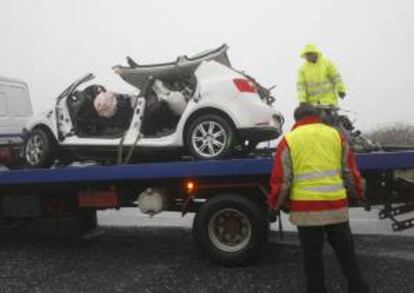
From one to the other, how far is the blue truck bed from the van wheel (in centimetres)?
37

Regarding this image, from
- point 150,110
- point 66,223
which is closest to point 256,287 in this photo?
point 150,110

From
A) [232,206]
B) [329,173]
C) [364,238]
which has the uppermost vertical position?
[329,173]

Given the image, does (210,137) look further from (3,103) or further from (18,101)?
(18,101)

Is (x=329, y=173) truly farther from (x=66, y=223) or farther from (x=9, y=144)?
(x=9, y=144)

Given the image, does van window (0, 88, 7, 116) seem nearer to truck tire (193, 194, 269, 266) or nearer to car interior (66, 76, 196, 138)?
car interior (66, 76, 196, 138)

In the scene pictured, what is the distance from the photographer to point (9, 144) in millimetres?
9164

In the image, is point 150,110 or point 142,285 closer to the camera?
point 142,285

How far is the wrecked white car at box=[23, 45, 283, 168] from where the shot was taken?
23.4ft

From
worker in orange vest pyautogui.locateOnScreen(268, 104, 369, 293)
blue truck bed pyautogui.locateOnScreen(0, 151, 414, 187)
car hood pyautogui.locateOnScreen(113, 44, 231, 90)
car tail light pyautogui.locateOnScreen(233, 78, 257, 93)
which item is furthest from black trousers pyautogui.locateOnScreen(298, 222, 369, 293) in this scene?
car hood pyautogui.locateOnScreen(113, 44, 231, 90)

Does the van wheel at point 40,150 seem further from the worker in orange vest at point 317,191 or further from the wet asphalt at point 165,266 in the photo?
the worker in orange vest at point 317,191

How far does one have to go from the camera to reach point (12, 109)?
9914 millimetres

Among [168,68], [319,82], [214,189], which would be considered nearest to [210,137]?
[214,189]

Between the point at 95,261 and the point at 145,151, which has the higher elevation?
the point at 145,151

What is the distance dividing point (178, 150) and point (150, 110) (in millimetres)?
597
